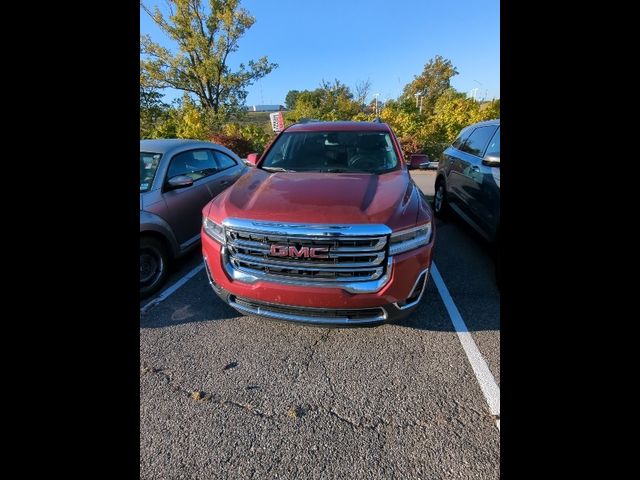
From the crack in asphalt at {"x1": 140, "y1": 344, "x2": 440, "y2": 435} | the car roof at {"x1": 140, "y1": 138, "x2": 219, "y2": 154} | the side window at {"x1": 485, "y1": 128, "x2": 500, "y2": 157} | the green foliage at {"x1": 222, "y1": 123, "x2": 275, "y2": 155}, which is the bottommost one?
the crack in asphalt at {"x1": 140, "y1": 344, "x2": 440, "y2": 435}

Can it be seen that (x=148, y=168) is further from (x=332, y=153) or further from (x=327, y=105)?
(x=327, y=105)

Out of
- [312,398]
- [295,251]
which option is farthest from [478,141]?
[312,398]

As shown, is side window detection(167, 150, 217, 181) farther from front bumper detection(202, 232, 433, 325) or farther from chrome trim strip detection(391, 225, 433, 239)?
chrome trim strip detection(391, 225, 433, 239)

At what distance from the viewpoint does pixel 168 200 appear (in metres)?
3.73

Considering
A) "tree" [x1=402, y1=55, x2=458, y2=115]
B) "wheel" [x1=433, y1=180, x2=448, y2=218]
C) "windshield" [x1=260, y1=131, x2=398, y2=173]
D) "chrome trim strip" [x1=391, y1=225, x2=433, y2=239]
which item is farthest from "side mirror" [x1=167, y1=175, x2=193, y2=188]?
"tree" [x1=402, y1=55, x2=458, y2=115]

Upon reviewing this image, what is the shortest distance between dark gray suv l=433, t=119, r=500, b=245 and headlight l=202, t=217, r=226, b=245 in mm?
2832

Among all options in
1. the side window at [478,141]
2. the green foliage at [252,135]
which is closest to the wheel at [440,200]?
the side window at [478,141]

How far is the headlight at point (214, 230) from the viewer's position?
8.36ft

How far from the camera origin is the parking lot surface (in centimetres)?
175

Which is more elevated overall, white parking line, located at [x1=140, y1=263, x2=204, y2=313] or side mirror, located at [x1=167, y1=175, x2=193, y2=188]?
side mirror, located at [x1=167, y1=175, x2=193, y2=188]

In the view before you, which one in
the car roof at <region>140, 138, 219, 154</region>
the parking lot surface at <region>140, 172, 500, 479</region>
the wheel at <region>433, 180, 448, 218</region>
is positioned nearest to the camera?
the parking lot surface at <region>140, 172, 500, 479</region>
